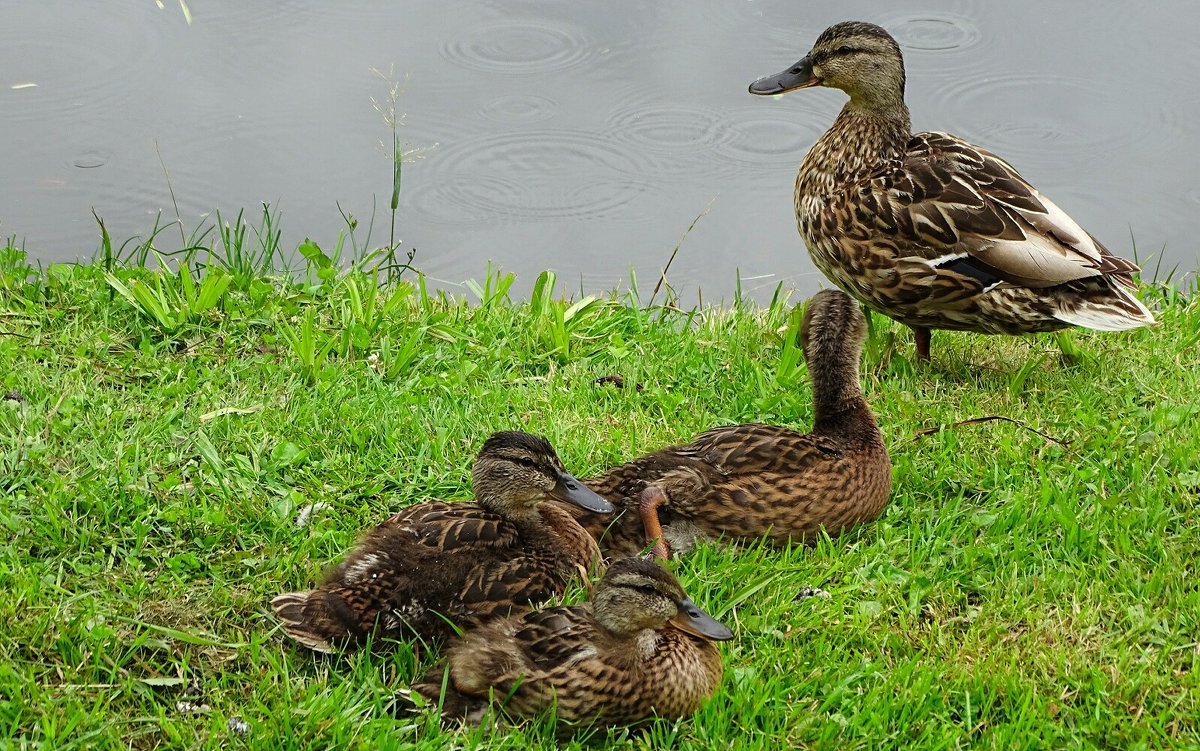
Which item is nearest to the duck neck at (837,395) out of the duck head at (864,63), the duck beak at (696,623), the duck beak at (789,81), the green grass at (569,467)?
the green grass at (569,467)

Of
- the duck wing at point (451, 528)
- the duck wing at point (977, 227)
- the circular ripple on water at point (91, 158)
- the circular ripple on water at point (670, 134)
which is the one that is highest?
the duck wing at point (977, 227)

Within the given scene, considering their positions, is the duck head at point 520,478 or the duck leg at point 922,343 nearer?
the duck head at point 520,478

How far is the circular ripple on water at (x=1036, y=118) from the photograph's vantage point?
7852mm

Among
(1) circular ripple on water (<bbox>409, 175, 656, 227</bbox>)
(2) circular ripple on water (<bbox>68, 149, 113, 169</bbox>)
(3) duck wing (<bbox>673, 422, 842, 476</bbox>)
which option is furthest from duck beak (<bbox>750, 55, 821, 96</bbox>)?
(2) circular ripple on water (<bbox>68, 149, 113, 169</bbox>)

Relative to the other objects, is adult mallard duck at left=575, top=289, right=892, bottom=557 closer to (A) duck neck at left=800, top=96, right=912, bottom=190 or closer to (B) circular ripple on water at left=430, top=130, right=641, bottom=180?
(A) duck neck at left=800, top=96, right=912, bottom=190

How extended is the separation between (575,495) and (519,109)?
Result: 4553 mm

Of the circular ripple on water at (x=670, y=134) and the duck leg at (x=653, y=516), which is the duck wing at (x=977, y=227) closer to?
the duck leg at (x=653, y=516)

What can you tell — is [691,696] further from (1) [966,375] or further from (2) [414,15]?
(2) [414,15]

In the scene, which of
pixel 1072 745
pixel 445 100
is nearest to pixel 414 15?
pixel 445 100

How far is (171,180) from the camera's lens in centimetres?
739

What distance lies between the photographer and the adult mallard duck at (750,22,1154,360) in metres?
5.29

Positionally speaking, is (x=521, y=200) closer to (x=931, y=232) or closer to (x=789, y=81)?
(x=789, y=81)

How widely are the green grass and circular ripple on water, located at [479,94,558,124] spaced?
2.03 metres

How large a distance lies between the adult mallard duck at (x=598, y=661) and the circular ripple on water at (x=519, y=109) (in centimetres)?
494
